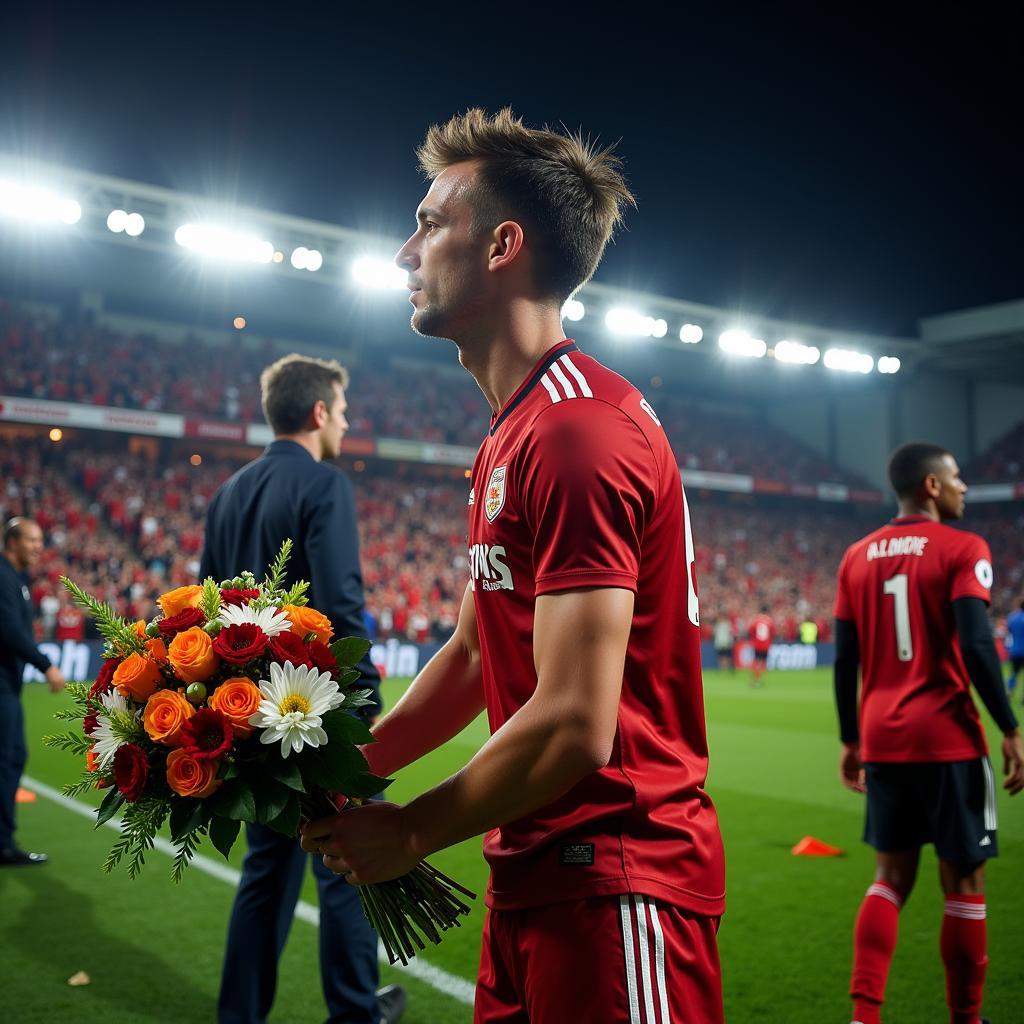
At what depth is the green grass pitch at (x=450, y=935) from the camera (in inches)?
158

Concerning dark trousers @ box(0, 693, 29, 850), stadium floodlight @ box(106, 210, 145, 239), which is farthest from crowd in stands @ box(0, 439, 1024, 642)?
dark trousers @ box(0, 693, 29, 850)

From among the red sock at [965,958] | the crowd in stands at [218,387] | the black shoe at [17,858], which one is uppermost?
the crowd in stands at [218,387]

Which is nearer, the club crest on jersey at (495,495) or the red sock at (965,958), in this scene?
the club crest on jersey at (495,495)

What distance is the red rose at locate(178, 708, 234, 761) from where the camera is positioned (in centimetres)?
154

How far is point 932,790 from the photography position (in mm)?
3766

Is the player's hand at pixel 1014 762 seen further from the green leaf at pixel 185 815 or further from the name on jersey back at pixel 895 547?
the green leaf at pixel 185 815

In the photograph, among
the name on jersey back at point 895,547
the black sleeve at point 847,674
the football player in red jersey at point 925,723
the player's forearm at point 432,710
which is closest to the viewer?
the player's forearm at point 432,710

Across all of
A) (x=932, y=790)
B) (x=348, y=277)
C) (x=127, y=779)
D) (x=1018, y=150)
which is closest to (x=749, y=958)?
(x=932, y=790)

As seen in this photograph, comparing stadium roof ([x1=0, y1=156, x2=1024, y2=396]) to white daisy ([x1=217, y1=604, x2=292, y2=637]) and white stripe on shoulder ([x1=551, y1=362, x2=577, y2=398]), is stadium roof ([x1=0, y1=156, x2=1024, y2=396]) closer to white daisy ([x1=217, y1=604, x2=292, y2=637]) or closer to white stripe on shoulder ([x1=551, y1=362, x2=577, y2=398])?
Answer: white daisy ([x1=217, y1=604, x2=292, y2=637])

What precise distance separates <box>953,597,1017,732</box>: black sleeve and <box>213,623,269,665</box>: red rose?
9.95 ft

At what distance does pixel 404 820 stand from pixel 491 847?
25 cm

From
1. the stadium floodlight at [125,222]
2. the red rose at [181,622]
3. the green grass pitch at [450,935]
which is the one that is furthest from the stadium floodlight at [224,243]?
the red rose at [181,622]

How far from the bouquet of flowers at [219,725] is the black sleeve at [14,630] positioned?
5.05 metres

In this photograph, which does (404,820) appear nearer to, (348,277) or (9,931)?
(9,931)
